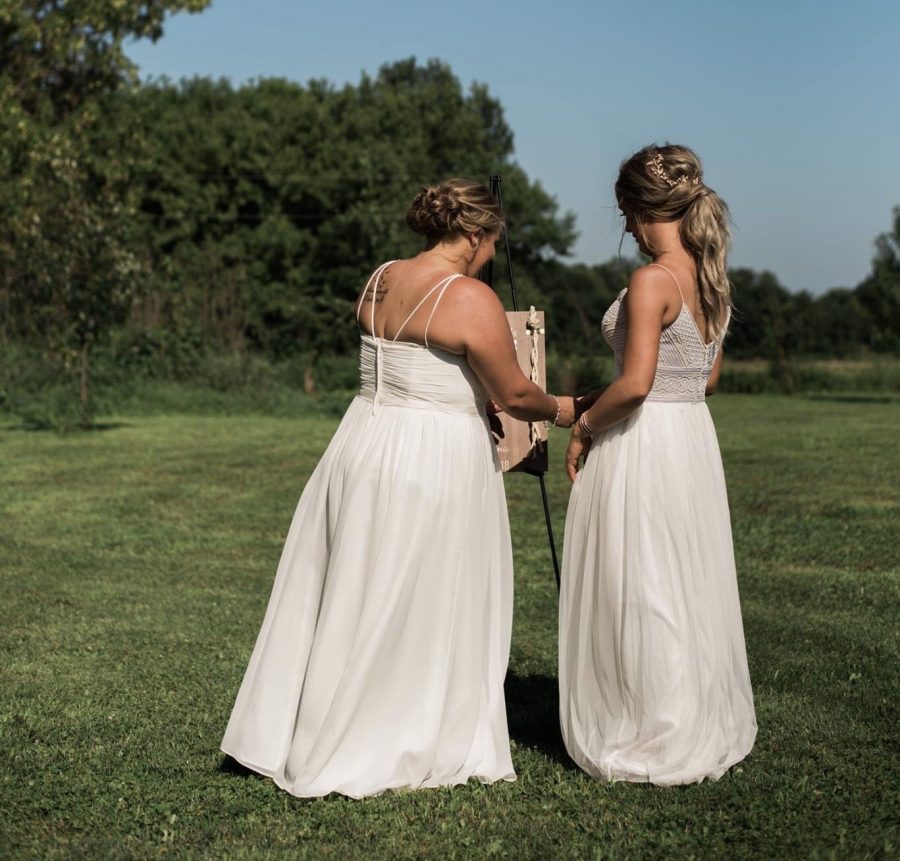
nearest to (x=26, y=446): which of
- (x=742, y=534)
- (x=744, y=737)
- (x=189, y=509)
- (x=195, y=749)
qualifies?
(x=189, y=509)

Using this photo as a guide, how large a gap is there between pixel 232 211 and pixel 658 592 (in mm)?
48630

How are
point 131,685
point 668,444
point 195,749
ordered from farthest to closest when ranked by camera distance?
point 131,685 < point 195,749 < point 668,444

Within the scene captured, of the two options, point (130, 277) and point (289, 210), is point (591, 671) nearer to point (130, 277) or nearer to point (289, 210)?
point (130, 277)

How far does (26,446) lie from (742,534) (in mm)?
12294

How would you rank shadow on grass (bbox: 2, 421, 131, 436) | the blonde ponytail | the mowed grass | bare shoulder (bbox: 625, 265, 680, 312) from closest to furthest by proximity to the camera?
the mowed grass, bare shoulder (bbox: 625, 265, 680, 312), the blonde ponytail, shadow on grass (bbox: 2, 421, 131, 436)

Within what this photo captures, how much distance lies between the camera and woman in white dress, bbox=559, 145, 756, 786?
459 centimetres

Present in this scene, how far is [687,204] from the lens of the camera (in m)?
4.59

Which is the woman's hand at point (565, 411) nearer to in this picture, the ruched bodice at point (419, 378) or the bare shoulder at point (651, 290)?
the ruched bodice at point (419, 378)

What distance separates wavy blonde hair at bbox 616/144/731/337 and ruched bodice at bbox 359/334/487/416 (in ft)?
2.89

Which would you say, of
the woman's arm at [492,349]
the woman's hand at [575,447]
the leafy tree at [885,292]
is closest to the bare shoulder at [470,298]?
the woman's arm at [492,349]

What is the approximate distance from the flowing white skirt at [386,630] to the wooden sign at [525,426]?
25 cm

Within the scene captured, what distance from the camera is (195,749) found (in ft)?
17.8

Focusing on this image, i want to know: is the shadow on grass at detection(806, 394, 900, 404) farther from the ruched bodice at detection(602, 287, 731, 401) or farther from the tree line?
the ruched bodice at detection(602, 287, 731, 401)

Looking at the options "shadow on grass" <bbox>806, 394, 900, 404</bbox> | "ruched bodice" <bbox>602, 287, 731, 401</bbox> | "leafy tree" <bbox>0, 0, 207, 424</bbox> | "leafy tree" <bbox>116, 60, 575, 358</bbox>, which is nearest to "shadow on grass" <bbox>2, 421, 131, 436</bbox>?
"leafy tree" <bbox>0, 0, 207, 424</bbox>
